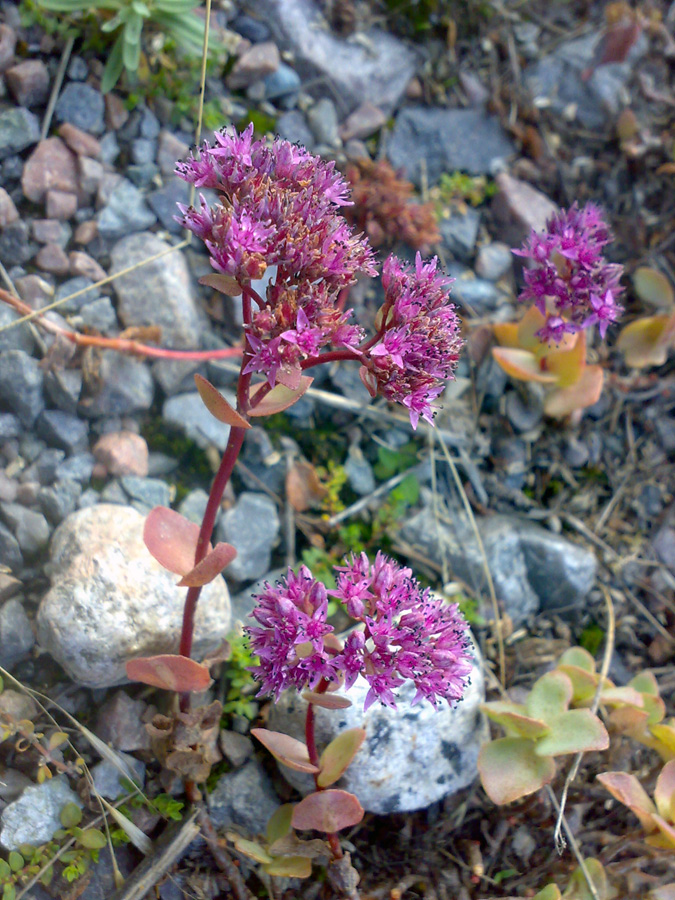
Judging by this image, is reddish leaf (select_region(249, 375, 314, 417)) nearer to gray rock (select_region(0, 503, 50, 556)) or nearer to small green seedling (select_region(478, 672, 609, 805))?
gray rock (select_region(0, 503, 50, 556))

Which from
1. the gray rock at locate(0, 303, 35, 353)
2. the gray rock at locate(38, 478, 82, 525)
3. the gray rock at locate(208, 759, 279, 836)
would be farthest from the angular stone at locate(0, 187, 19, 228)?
the gray rock at locate(208, 759, 279, 836)

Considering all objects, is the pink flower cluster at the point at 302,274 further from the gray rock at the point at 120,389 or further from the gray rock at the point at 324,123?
Result: the gray rock at the point at 324,123

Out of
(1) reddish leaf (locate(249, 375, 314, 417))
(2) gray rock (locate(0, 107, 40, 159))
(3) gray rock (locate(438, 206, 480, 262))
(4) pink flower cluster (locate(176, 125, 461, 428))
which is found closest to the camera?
(4) pink flower cluster (locate(176, 125, 461, 428))

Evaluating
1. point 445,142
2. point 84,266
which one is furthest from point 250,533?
point 445,142

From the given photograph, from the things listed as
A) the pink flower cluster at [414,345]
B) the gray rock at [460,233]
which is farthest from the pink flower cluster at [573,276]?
the gray rock at [460,233]

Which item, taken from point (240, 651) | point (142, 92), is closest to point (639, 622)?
point (240, 651)

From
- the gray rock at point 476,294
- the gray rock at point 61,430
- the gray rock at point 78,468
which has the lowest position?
the gray rock at point 78,468
